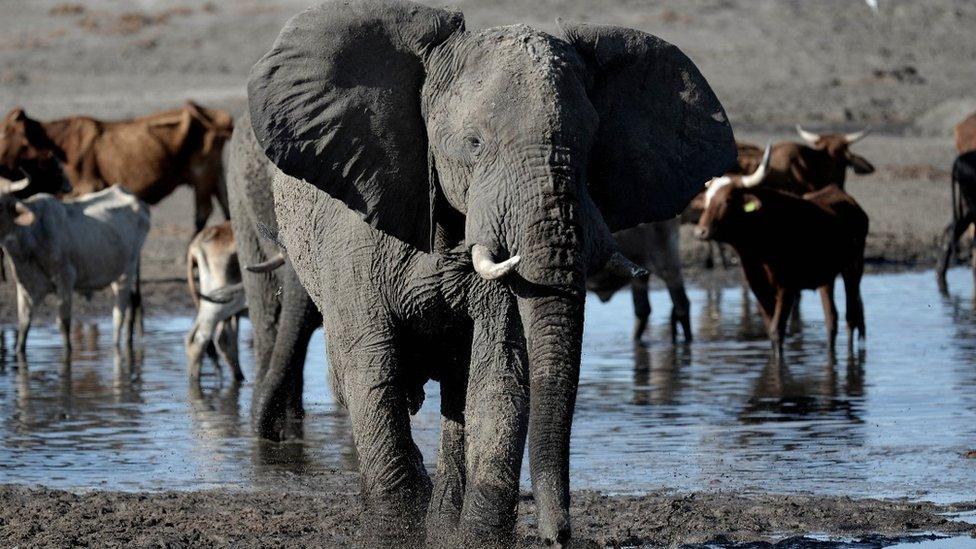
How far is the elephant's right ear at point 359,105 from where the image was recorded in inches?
230

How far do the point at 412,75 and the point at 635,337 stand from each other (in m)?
8.40

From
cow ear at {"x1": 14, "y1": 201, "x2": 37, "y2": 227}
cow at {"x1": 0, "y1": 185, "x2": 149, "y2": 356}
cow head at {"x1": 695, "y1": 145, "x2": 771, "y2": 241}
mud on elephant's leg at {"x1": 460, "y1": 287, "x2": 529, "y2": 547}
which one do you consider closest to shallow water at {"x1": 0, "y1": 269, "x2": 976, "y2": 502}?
cow at {"x1": 0, "y1": 185, "x2": 149, "y2": 356}

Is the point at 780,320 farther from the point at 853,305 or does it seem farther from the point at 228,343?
the point at 228,343

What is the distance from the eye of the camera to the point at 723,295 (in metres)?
17.2

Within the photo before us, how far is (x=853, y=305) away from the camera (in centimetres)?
1338

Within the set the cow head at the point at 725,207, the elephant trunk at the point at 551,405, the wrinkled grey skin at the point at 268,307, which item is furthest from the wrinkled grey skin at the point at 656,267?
the elephant trunk at the point at 551,405

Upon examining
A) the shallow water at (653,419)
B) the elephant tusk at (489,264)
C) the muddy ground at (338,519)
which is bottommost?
the shallow water at (653,419)

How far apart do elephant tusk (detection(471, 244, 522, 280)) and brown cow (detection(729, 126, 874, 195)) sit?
13.2 m

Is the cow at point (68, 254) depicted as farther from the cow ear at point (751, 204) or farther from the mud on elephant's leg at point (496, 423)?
the mud on elephant's leg at point (496, 423)

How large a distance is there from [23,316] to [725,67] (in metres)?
21.5

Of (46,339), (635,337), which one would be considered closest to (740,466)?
(635,337)

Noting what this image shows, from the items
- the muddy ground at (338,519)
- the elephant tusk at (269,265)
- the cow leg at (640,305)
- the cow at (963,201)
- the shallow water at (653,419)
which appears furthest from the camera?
the cow at (963,201)

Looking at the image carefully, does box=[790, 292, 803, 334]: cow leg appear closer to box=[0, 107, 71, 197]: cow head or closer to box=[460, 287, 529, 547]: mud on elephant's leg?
box=[0, 107, 71, 197]: cow head

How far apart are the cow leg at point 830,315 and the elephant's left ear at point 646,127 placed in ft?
23.0
